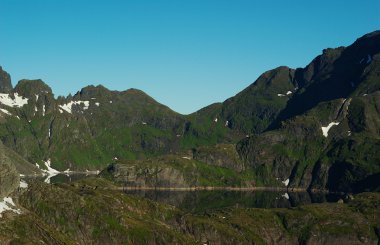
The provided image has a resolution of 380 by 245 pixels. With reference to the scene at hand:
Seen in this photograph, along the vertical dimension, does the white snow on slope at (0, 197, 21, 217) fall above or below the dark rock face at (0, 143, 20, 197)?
below

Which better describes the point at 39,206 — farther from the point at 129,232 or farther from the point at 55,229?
the point at 129,232

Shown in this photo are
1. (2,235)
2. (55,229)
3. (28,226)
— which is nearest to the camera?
(2,235)

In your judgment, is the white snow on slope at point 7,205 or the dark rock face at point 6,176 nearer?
the white snow on slope at point 7,205

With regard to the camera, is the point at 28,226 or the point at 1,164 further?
the point at 1,164

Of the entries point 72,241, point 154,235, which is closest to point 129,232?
point 154,235

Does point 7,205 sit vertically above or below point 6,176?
below

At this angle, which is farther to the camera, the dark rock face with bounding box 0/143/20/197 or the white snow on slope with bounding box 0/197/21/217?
the dark rock face with bounding box 0/143/20/197

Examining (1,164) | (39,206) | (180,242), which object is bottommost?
(180,242)

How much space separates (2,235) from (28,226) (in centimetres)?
1323

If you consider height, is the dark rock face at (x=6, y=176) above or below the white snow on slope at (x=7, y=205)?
above

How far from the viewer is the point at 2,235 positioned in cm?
16488

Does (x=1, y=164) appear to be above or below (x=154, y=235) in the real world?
above

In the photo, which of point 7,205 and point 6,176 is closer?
point 7,205

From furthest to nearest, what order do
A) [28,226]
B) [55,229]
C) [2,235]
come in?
1. [55,229]
2. [28,226]
3. [2,235]
